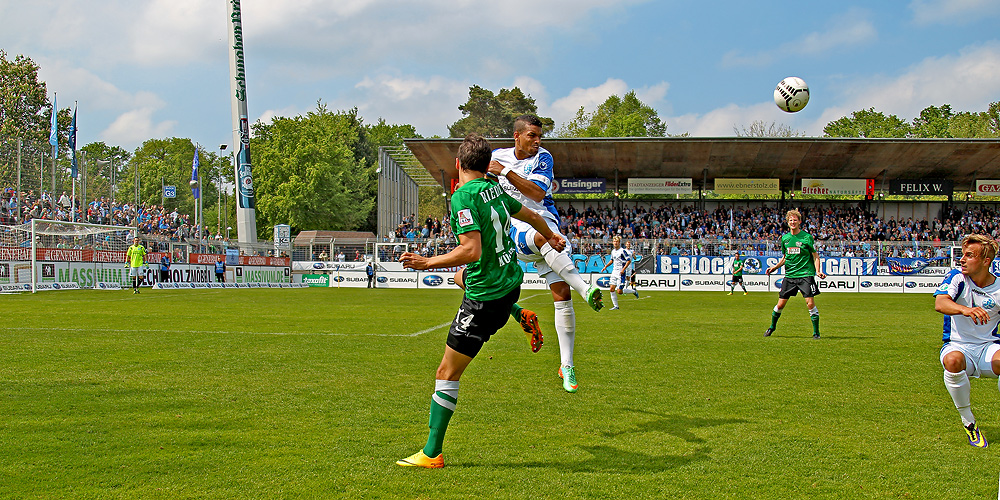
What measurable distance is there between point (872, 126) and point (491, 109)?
46.9 meters

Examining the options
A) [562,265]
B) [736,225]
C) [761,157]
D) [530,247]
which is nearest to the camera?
[562,265]

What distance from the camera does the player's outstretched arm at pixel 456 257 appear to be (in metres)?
4.34

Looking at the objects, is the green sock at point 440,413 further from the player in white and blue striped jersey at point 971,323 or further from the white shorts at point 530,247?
the player in white and blue striped jersey at point 971,323

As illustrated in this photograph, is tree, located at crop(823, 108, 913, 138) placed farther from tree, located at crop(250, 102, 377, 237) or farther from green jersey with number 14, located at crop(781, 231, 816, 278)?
green jersey with number 14, located at crop(781, 231, 816, 278)

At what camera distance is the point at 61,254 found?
29.2 meters

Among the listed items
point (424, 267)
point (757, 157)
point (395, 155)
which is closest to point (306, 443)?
point (424, 267)

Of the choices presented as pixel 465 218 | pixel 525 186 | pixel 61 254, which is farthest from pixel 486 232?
pixel 61 254

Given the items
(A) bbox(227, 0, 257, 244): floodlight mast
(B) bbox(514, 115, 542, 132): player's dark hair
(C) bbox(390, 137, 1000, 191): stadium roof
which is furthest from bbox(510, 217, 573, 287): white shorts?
(A) bbox(227, 0, 257, 244): floodlight mast

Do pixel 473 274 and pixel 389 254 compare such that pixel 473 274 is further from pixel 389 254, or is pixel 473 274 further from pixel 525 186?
pixel 389 254

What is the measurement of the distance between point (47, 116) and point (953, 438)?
229ft

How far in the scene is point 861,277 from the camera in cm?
3619

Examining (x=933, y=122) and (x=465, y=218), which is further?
(x=933, y=122)

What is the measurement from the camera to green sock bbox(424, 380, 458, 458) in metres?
4.45

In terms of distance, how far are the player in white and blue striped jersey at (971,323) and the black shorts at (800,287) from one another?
7.21 meters
